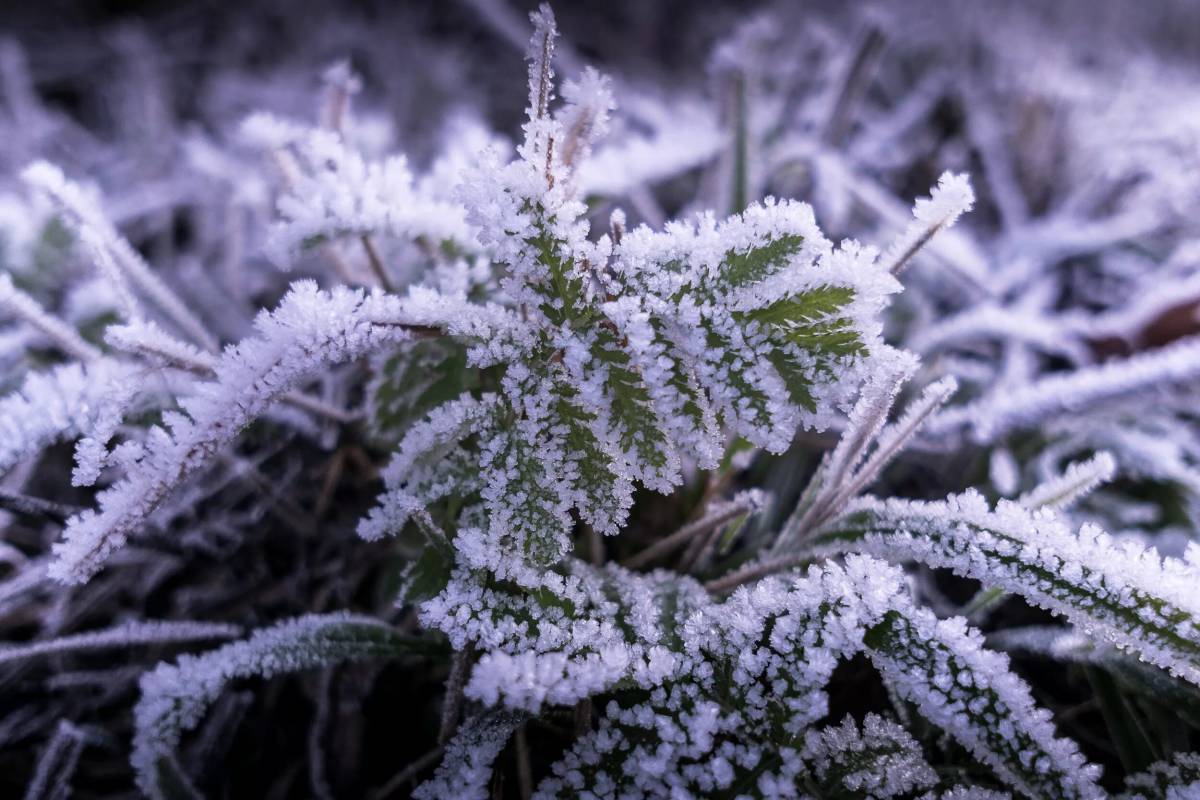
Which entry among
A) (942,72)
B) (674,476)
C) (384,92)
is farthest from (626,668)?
(384,92)

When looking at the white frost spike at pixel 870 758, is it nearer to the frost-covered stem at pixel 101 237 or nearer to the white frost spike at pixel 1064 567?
the white frost spike at pixel 1064 567

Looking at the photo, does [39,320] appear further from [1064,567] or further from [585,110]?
[1064,567]

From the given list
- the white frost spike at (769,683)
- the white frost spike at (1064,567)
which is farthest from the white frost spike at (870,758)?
the white frost spike at (1064,567)

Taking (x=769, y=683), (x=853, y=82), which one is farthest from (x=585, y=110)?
(x=853, y=82)

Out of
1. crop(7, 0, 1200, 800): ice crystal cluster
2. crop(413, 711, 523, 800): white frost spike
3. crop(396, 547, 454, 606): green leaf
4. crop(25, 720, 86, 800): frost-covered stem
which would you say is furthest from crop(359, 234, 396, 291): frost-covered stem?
crop(25, 720, 86, 800): frost-covered stem

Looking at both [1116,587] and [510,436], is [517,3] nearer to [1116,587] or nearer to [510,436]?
[510,436]
